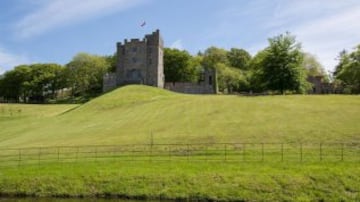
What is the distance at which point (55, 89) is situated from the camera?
443ft

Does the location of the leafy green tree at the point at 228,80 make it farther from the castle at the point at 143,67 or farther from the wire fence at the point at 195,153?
the wire fence at the point at 195,153

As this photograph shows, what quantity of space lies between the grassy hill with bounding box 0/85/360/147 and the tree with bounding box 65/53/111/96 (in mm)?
49764

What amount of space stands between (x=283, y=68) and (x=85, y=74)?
68.2 metres

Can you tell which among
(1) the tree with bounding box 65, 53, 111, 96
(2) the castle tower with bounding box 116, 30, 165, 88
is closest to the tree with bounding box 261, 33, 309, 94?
(2) the castle tower with bounding box 116, 30, 165, 88

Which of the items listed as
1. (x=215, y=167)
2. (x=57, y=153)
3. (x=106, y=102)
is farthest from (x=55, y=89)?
(x=215, y=167)

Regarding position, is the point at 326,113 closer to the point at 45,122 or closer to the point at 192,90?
the point at 45,122

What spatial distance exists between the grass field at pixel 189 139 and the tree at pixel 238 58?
75.4m

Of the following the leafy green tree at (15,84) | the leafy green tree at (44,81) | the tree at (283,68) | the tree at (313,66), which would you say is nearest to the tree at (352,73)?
the tree at (283,68)

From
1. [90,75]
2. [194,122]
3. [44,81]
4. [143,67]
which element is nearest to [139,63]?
[143,67]

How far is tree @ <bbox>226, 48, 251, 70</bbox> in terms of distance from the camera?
495ft

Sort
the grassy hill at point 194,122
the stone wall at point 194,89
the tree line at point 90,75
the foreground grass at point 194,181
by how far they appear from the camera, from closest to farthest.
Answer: the foreground grass at point 194,181 → the grassy hill at point 194,122 → the stone wall at point 194,89 → the tree line at point 90,75

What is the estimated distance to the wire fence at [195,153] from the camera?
35.0 meters

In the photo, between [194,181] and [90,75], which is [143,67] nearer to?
[90,75]

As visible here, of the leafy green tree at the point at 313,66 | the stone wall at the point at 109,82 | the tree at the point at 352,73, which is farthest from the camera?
the leafy green tree at the point at 313,66
